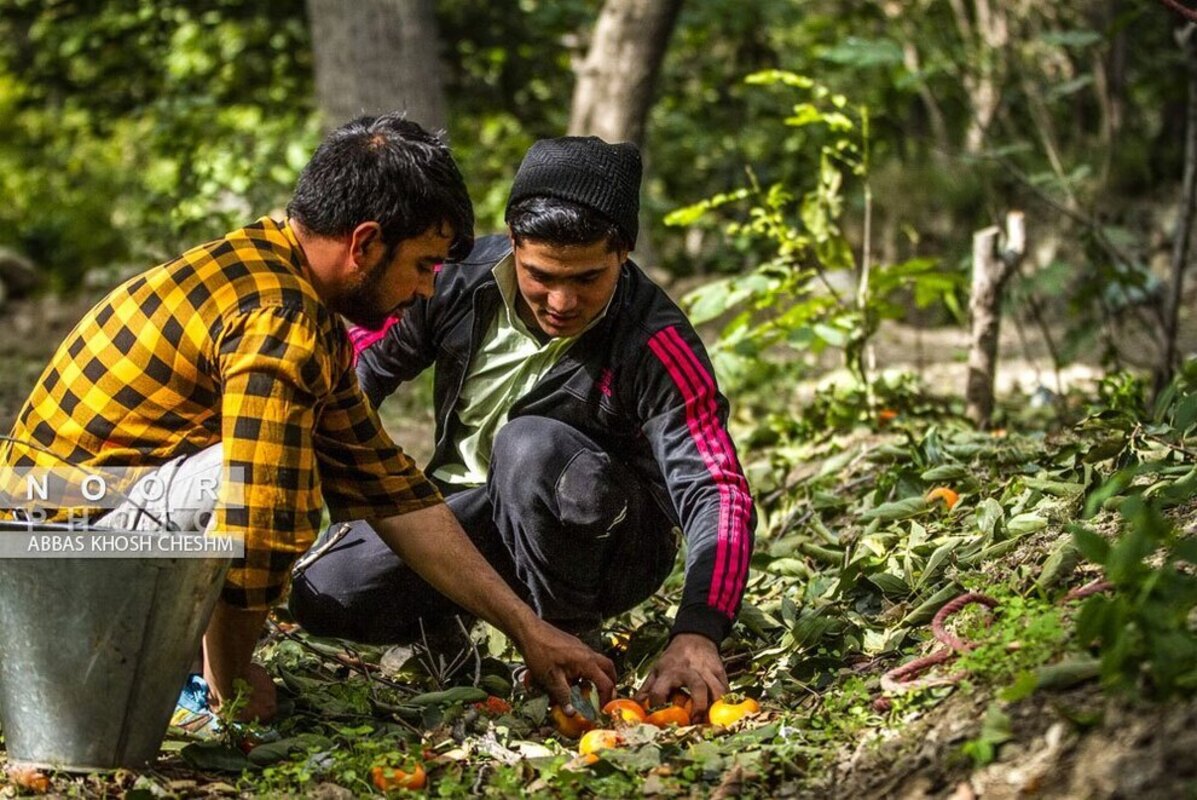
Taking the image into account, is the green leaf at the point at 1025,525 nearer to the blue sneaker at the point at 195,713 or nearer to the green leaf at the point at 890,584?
the green leaf at the point at 890,584

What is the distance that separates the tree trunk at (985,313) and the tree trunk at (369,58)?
3223mm

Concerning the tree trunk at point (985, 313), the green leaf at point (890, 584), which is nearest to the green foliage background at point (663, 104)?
the tree trunk at point (985, 313)

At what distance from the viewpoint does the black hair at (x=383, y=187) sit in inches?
99.0

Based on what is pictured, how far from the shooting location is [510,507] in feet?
9.62

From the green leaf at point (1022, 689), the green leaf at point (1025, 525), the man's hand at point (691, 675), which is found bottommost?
the man's hand at point (691, 675)

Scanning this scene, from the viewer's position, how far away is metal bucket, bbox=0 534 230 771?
2.14 metres

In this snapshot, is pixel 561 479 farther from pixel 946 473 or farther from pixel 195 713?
pixel 946 473

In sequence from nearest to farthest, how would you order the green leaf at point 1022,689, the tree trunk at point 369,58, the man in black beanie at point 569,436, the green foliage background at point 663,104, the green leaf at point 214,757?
the green leaf at point 1022,689
the green leaf at point 214,757
the man in black beanie at point 569,436
the tree trunk at point 369,58
the green foliage background at point 663,104

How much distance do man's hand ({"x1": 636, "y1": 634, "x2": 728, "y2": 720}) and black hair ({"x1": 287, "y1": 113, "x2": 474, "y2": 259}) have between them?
0.92 meters

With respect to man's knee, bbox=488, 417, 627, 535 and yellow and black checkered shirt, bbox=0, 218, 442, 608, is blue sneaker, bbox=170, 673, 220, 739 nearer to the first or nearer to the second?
yellow and black checkered shirt, bbox=0, 218, 442, 608

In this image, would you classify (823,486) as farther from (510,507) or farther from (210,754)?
(210,754)

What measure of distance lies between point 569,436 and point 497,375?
27cm

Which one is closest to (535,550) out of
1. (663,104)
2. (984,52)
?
(984,52)

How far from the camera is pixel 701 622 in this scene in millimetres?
2641
